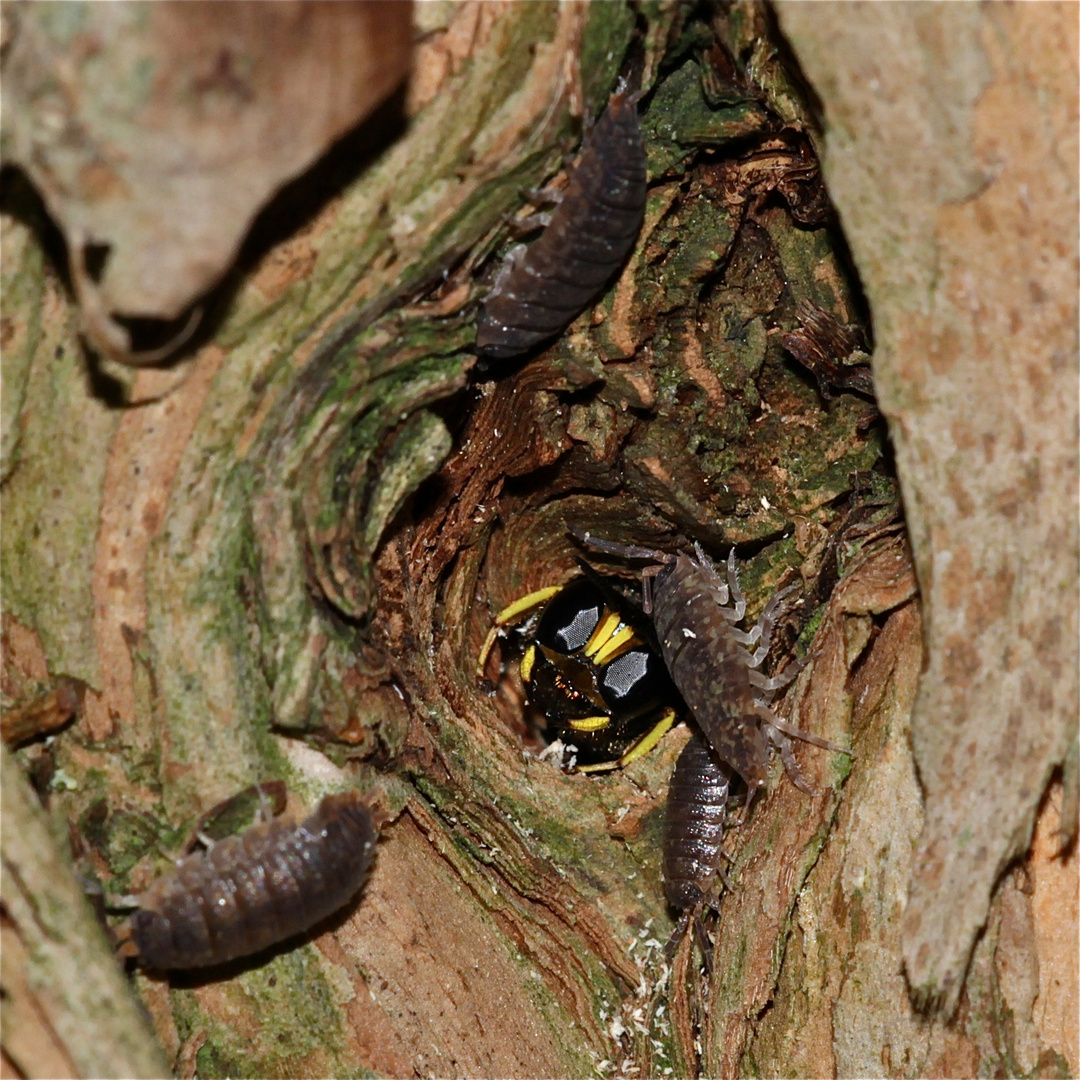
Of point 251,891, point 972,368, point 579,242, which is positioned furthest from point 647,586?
point 251,891

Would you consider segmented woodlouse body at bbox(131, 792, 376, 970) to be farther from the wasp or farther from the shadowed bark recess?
the wasp

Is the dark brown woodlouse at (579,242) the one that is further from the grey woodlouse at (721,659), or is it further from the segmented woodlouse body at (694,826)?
the segmented woodlouse body at (694,826)

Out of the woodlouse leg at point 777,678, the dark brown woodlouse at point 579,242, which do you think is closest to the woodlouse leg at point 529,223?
the dark brown woodlouse at point 579,242

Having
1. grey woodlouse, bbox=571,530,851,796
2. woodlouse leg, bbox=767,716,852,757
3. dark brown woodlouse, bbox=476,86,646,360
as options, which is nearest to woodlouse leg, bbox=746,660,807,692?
grey woodlouse, bbox=571,530,851,796

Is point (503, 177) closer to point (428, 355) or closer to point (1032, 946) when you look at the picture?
point (428, 355)

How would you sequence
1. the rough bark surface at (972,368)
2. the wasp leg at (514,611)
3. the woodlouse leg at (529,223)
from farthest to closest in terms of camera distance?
the wasp leg at (514,611) < the woodlouse leg at (529,223) < the rough bark surface at (972,368)

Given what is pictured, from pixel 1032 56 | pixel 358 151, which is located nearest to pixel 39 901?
pixel 358 151
